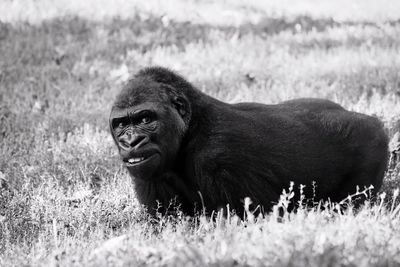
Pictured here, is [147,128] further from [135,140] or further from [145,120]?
[135,140]

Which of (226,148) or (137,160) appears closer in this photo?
(137,160)

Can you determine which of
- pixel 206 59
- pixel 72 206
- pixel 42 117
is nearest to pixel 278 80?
pixel 206 59

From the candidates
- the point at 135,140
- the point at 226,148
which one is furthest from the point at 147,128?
the point at 226,148

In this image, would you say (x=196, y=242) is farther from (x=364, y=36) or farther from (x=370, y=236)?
(x=364, y=36)

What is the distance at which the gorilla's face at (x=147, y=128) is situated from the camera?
15.2 ft

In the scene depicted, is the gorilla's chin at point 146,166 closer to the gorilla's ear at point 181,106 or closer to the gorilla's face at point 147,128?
the gorilla's face at point 147,128

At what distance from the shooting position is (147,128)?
477 centimetres

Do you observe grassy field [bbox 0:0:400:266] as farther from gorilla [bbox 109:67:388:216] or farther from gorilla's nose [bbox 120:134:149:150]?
gorilla's nose [bbox 120:134:149:150]

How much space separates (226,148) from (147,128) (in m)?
0.66

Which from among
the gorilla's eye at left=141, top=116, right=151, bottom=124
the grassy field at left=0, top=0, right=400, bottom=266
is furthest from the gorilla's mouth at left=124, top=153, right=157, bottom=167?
the grassy field at left=0, top=0, right=400, bottom=266

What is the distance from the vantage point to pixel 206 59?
10008mm

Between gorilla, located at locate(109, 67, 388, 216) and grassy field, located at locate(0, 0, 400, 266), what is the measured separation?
0.32 meters

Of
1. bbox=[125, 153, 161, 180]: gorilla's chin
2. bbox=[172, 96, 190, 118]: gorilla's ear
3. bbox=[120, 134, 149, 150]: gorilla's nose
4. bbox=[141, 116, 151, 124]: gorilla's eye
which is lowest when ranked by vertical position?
bbox=[125, 153, 161, 180]: gorilla's chin

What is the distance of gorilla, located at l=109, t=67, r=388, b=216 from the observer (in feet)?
15.6
